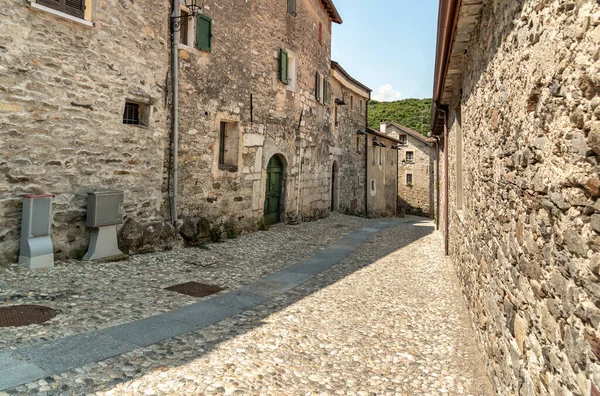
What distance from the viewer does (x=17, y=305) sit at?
4.22 m

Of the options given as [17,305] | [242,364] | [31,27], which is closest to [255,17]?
[31,27]

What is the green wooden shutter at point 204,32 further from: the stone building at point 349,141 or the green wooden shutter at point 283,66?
the stone building at point 349,141

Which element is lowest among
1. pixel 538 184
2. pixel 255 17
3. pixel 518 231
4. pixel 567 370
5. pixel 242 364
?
pixel 242 364

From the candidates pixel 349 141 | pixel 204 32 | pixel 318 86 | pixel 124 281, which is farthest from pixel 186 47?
pixel 349 141

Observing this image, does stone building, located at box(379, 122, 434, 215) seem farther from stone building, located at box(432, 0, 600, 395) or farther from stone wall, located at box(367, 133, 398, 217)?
stone building, located at box(432, 0, 600, 395)

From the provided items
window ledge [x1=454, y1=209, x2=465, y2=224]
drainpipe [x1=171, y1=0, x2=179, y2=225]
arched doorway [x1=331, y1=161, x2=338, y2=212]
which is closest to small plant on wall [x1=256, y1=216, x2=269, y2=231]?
drainpipe [x1=171, y1=0, x2=179, y2=225]

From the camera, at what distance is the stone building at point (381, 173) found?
21.4 meters

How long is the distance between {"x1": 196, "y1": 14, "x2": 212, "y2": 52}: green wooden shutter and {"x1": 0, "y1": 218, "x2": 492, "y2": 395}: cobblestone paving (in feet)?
19.7

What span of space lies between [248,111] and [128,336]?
749 cm

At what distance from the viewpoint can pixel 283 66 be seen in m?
11.4

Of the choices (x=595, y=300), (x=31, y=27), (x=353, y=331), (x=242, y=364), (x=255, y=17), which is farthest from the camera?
(x=255, y=17)

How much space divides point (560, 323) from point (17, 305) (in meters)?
4.92

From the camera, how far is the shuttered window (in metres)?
5.92

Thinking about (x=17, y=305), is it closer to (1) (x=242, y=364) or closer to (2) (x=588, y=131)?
(1) (x=242, y=364)
